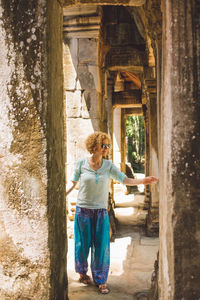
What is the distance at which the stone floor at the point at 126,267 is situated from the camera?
296 cm

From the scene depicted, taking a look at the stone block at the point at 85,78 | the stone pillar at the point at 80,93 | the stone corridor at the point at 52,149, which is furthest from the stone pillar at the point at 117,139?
the stone corridor at the point at 52,149

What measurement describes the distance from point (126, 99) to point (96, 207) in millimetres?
7760

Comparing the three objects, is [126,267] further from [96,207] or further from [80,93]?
[80,93]

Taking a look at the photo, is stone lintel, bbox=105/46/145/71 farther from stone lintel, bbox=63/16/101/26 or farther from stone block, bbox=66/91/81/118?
stone block, bbox=66/91/81/118

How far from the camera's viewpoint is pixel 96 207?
119 inches

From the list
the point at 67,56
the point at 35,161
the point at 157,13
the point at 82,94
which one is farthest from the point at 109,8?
the point at 35,161

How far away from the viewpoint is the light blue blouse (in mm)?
2988

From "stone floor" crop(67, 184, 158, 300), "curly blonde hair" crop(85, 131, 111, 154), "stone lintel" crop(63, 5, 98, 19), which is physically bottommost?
"stone floor" crop(67, 184, 158, 300)

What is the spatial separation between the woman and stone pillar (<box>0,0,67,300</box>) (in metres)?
0.92

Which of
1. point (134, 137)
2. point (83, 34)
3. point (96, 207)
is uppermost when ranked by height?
point (83, 34)

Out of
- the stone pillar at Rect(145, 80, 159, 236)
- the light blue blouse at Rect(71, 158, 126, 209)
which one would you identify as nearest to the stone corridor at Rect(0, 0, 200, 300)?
the light blue blouse at Rect(71, 158, 126, 209)

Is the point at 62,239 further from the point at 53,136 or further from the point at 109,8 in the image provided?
the point at 109,8

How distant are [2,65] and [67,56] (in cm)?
311

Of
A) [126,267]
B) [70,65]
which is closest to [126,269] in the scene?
[126,267]
